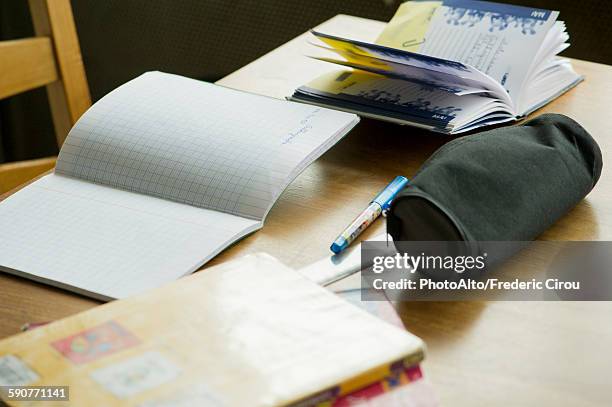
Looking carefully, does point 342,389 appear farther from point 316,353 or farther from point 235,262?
point 235,262

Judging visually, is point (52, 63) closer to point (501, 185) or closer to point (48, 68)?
point (48, 68)

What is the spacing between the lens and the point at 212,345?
20.7 inches

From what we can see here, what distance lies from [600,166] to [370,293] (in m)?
0.28

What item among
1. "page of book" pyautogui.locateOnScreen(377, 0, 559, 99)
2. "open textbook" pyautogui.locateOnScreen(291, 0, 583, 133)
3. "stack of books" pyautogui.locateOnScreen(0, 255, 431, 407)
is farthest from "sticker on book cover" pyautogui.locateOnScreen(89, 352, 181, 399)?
"page of book" pyautogui.locateOnScreen(377, 0, 559, 99)

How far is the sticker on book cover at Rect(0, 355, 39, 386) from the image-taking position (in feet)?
1.66

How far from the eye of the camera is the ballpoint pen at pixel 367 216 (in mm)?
710

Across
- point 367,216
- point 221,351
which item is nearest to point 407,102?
point 367,216

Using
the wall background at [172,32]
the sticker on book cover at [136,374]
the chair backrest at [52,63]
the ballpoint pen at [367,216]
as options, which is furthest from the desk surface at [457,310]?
the wall background at [172,32]

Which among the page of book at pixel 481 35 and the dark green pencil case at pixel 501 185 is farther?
the page of book at pixel 481 35

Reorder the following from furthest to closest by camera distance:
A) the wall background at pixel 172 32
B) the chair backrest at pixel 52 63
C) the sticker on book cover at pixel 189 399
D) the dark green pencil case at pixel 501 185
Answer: the wall background at pixel 172 32
the chair backrest at pixel 52 63
the dark green pencil case at pixel 501 185
the sticker on book cover at pixel 189 399

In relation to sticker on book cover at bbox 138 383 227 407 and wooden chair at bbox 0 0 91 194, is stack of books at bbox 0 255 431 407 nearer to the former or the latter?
sticker on book cover at bbox 138 383 227 407

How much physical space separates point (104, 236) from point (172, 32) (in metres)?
1.57

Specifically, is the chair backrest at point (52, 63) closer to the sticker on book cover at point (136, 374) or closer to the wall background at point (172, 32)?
the sticker on book cover at point (136, 374)

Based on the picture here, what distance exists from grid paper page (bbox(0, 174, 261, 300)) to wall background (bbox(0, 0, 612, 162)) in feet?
4.36
